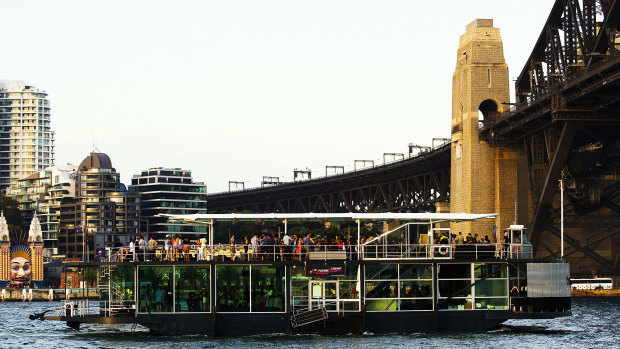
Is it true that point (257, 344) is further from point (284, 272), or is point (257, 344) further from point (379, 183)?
point (379, 183)

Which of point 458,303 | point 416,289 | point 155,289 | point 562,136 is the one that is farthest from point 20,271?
point 458,303

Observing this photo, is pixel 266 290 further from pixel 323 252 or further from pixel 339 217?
pixel 339 217

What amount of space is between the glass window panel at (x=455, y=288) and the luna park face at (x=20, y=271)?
132562 millimetres

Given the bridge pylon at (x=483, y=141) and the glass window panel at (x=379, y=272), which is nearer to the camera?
the glass window panel at (x=379, y=272)

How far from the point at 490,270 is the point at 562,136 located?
1749 inches

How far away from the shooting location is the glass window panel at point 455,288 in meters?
51.7

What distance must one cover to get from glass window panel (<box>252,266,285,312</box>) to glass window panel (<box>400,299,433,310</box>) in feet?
18.7

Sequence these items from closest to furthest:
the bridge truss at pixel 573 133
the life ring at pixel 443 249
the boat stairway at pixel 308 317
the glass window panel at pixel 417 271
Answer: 1. the boat stairway at pixel 308 317
2. the glass window panel at pixel 417 271
3. the life ring at pixel 443 249
4. the bridge truss at pixel 573 133

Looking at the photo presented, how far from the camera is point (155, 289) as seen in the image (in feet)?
168

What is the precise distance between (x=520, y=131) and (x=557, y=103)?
1473 centimetres

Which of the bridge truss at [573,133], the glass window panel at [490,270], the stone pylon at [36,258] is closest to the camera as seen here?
the glass window panel at [490,270]

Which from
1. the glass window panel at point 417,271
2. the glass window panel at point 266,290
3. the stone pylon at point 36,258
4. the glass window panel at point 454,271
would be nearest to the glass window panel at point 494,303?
the glass window panel at point 454,271

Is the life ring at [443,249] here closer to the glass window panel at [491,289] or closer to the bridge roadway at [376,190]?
the glass window panel at [491,289]

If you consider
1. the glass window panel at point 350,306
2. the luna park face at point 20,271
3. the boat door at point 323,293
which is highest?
the boat door at point 323,293
